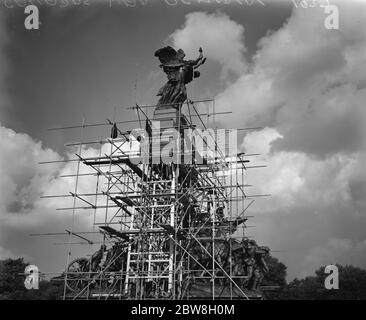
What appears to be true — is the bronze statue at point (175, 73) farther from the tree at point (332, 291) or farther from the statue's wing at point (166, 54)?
the tree at point (332, 291)

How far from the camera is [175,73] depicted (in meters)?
27.1

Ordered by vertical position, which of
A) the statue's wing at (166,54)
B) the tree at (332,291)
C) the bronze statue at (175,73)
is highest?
the statue's wing at (166,54)

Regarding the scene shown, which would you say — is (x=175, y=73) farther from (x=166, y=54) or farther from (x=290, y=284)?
(x=290, y=284)

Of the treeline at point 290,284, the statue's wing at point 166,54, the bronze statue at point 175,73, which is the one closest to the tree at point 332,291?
the treeline at point 290,284

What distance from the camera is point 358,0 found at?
15.9 meters

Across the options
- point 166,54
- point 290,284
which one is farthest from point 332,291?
point 166,54

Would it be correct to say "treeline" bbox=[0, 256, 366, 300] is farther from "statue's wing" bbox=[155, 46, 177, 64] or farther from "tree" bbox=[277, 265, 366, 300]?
"statue's wing" bbox=[155, 46, 177, 64]

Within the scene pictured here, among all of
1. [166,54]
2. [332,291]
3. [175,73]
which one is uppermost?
[166,54]

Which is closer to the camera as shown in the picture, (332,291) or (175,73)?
(175,73)

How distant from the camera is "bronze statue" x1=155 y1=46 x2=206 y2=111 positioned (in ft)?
86.9

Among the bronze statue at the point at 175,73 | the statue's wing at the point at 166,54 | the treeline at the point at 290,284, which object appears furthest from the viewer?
the treeline at the point at 290,284

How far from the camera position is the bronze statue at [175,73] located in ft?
86.9
